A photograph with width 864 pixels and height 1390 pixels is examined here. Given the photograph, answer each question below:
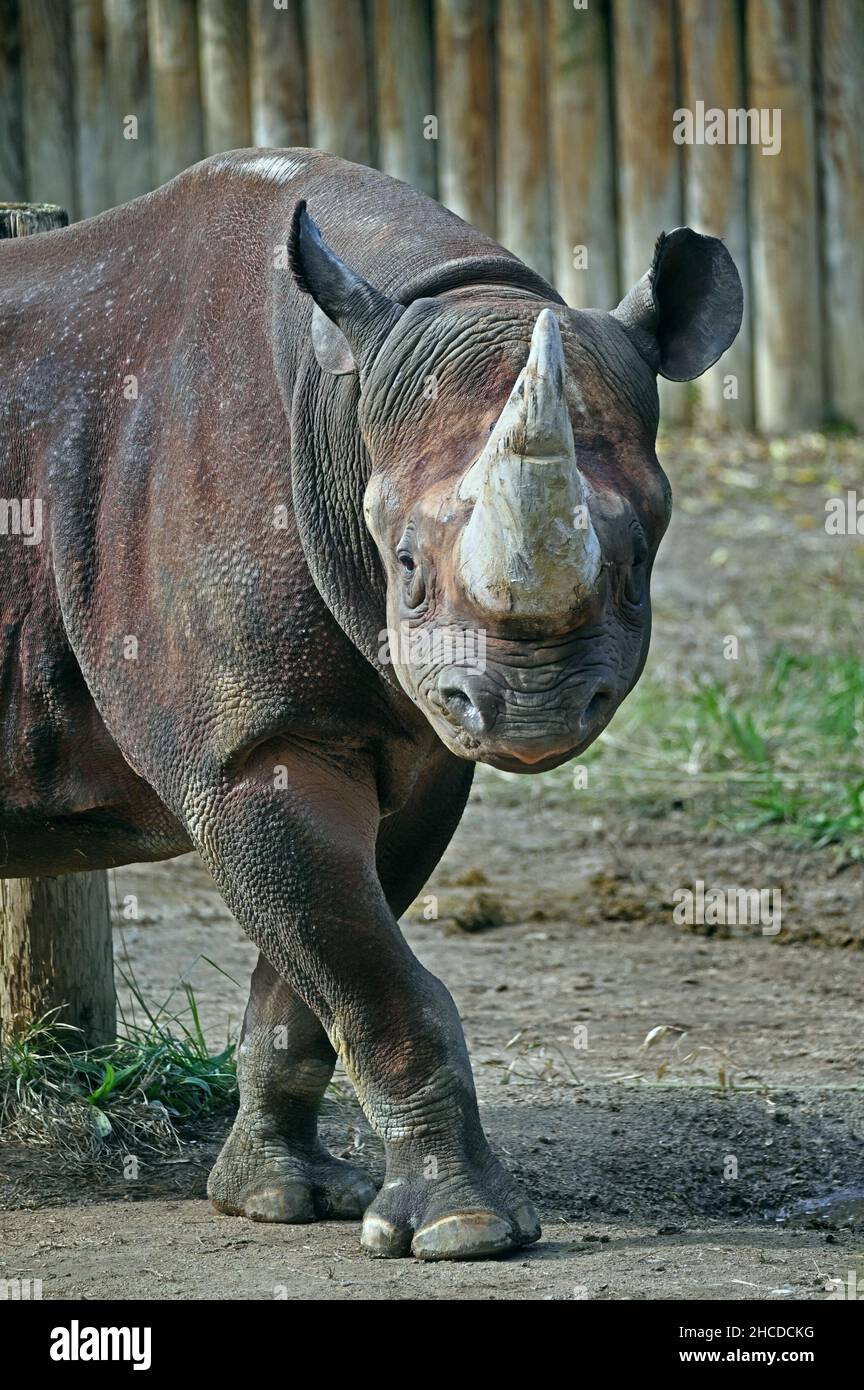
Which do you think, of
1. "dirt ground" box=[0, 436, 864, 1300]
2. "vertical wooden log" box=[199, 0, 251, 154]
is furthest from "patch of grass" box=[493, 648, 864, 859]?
"vertical wooden log" box=[199, 0, 251, 154]

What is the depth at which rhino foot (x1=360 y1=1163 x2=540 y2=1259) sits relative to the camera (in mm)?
4164

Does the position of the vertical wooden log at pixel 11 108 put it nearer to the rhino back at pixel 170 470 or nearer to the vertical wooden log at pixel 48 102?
the vertical wooden log at pixel 48 102

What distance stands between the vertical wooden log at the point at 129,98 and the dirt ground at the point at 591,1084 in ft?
16.5

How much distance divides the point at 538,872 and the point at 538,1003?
1458 mm

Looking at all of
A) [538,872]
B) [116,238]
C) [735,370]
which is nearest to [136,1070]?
[116,238]

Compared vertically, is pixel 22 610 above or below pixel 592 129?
below

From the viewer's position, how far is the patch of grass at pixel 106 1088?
5090mm

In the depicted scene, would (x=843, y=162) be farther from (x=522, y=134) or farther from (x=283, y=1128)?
(x=283, y=1128)

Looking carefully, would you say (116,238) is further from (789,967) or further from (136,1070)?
(789,967)

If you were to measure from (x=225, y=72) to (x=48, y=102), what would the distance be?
40.6 inches

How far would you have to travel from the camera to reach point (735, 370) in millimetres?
11852

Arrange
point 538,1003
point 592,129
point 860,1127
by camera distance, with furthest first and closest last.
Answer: point 592,129 → point 538,1003 → point 860,1127

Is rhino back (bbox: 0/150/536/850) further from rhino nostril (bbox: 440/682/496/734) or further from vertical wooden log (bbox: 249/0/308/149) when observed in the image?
vertical wooden log (bbox: 249/0/308/149)

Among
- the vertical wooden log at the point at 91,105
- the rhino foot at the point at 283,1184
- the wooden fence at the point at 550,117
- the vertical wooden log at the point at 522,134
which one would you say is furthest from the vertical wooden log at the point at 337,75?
the rhino foot at the point at 283,1184
